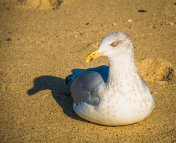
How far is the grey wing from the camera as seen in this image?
2.96 meters

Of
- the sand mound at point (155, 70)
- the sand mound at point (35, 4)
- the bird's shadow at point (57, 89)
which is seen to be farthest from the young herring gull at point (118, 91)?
the sand mound at point (35, 4)

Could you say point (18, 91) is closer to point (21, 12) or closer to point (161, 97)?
point (161, 97)

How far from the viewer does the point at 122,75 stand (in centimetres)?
279

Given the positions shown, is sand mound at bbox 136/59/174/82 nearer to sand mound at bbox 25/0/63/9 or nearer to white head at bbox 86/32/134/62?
white head at bbox 86/32/134/62

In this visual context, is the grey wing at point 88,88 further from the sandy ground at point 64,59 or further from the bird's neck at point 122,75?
the sandy ground at point 64,59

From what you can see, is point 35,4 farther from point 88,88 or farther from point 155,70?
point 88,88

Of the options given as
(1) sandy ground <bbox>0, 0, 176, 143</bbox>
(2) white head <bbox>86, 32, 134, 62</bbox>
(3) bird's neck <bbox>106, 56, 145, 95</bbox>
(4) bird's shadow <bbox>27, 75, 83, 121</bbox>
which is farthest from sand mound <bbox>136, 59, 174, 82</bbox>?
(2) white head <bbox>86, 32, 134, 62</bbox>

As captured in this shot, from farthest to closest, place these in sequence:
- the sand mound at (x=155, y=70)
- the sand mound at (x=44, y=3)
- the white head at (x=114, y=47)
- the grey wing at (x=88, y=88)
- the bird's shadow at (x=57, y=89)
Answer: the sand mound at (x=44, y=3) < the sand mound at (x=155, y=70) < the bird's shadow at (x=57, y=89) < the grey wing at (x=88, y=88) < the white head at (x=114, y=47)

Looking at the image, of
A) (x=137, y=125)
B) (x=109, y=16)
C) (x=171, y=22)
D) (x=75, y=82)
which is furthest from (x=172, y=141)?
(x=109, y=16)

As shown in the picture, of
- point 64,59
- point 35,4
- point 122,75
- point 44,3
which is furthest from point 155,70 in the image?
point 35,4

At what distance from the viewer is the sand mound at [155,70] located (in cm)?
439

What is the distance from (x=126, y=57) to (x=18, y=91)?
2.11 m

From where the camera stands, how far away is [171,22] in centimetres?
604

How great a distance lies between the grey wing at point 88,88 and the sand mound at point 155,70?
152cm
